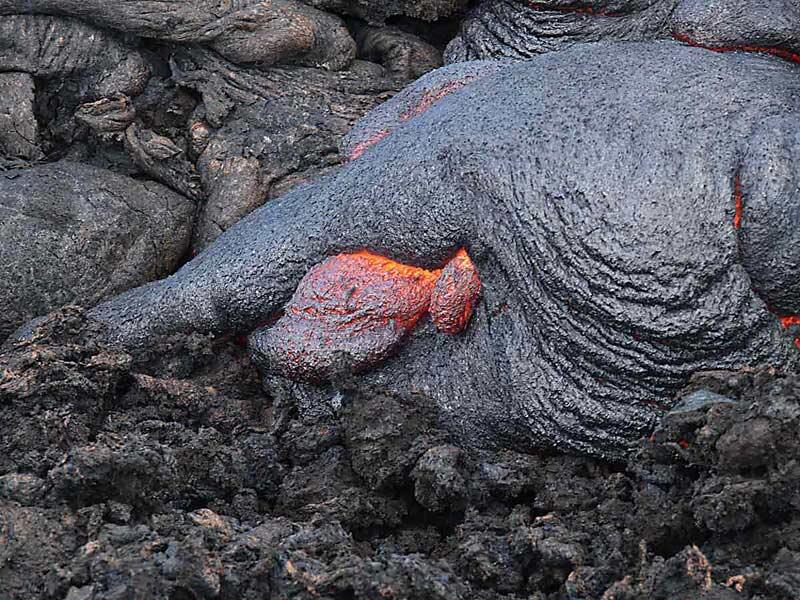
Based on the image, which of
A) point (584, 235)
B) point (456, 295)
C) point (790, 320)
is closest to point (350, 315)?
point (456, 295)

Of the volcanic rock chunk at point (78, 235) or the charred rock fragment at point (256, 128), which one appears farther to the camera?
the charred rock fragment at point (256, 128)

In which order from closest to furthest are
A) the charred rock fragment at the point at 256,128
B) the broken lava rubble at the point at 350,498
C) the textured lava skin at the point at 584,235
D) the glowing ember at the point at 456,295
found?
1. the broken lava rubble at the point at 350,498
2. the textured lava skin at the point at 584,235
3. the glowing ember at the point at 456,295
4. the charred rock fragment at the point at 256,128

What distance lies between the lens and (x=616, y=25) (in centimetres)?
407

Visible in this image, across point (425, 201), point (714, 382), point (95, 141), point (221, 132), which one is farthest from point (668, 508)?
point (95, 141)

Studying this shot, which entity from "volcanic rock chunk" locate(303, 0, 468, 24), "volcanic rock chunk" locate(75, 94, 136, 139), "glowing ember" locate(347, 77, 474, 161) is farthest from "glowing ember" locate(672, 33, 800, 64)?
"volcanic rock chunk" locate(75, 94, 136, 139)

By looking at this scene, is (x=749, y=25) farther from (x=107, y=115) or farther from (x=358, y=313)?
(x=107, y=115)

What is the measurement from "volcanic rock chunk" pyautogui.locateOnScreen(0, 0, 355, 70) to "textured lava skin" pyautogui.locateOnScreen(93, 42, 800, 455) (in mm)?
1021

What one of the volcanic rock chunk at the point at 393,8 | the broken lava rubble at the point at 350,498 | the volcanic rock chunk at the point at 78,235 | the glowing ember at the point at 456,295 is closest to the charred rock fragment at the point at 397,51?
the volcanic rock chunk at the point at 393,8

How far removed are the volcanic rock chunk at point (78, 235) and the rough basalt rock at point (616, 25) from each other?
1.40m

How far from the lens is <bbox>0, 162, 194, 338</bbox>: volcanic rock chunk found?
12.8 feet

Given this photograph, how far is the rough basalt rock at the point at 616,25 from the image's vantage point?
3518 mm

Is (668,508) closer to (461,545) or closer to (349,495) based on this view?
(461,545)

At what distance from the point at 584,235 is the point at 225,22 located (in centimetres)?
198

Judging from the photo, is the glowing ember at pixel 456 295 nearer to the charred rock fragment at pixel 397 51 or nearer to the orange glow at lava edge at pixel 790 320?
the orange glow at lava edge at pixel 790 320
